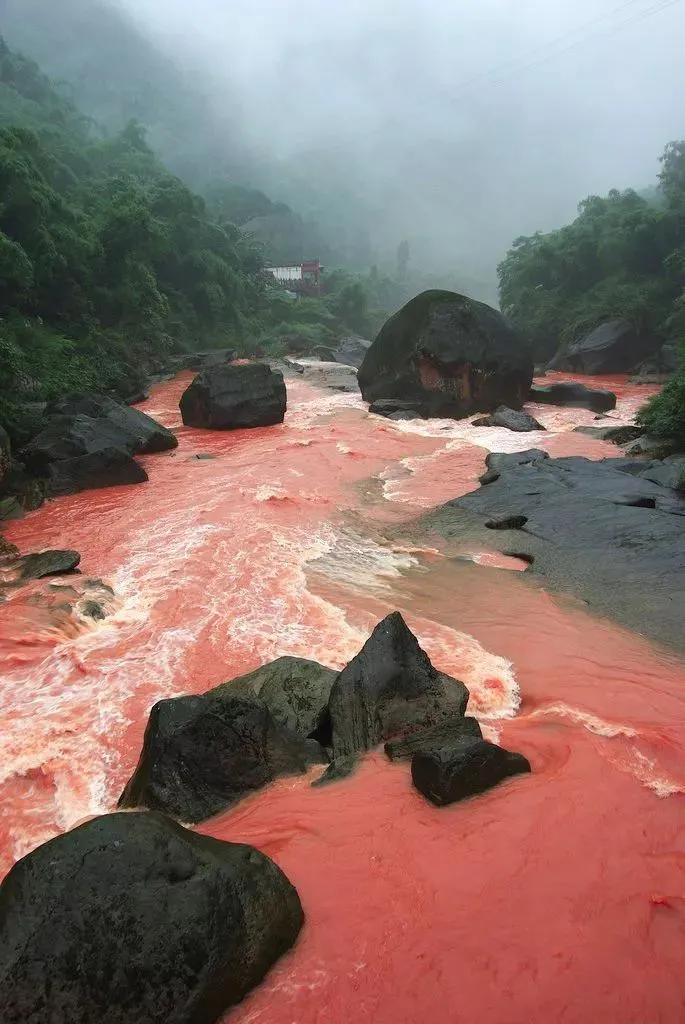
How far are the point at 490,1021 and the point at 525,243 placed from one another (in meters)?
47.7

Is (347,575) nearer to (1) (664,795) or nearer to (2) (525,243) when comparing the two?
(1) (664,795)

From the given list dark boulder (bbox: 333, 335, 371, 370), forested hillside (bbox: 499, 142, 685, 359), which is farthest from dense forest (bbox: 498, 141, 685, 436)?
dark boulder (bbox: 333, 335, 371, 370)

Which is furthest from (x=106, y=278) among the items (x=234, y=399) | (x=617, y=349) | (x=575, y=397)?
(x=617, y=349)

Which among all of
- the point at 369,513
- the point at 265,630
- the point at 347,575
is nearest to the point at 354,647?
the point at 265,630

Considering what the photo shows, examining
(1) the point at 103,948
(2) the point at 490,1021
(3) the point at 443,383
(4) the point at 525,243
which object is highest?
(4) the point at 525,243

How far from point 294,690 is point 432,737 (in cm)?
124

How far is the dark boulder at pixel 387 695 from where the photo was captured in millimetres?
4941

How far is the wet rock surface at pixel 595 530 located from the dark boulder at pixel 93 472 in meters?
6.10

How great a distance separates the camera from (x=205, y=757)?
4.44m

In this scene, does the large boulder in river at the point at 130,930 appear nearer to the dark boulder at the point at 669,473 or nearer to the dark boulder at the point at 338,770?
the dark boulder at the point at 338,770

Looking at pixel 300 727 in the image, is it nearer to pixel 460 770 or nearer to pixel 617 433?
pixel 460 770

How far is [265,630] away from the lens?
276 inches

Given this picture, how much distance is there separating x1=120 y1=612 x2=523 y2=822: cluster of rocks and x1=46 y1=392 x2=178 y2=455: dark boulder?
10.4m

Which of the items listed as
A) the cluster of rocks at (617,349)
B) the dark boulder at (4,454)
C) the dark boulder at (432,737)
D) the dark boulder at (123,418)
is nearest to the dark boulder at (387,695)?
the dark boulder at (432,737)
